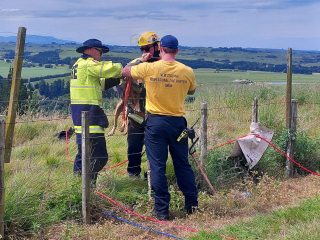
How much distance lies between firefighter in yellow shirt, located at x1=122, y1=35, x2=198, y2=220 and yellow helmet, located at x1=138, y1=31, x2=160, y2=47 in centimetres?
63

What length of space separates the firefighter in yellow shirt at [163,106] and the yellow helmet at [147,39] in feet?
2.05

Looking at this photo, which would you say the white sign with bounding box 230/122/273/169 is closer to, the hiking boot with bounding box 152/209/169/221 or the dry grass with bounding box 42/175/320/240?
the dry grass with bounding box 42/175/320/240

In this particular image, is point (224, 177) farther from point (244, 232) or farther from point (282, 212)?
point (244, 232)

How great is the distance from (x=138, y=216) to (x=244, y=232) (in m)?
1.35

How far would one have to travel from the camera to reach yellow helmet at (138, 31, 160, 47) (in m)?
5.81

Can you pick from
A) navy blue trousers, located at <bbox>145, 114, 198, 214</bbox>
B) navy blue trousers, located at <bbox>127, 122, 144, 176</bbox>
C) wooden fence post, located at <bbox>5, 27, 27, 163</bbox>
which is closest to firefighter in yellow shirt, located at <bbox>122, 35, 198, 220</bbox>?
navy blue trousers, located at <bbox>145, 114, 198, 214</bbox>

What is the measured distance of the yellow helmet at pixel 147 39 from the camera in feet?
19.1

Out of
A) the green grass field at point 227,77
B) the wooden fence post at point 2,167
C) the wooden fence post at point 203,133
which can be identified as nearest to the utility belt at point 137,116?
the wooden fence post at point 203,133

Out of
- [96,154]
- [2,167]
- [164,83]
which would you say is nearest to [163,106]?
[164,83]

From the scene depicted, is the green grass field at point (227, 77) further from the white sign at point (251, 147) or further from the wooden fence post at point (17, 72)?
the wooden fence post at point (17, 72)

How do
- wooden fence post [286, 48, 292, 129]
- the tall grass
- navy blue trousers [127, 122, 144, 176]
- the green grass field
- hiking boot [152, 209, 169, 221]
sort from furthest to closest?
the green grass field < wooden fence post [286, 48, 292, 129] < navy blue trousers [127, 122, 144, 176] < hiking boot [152, 209, 169, 221] < the tall grass

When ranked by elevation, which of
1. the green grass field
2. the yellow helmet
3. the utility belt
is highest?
the yellow helmet

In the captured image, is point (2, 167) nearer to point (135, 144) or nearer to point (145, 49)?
point (135, 144)

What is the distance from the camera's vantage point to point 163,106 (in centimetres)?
515
